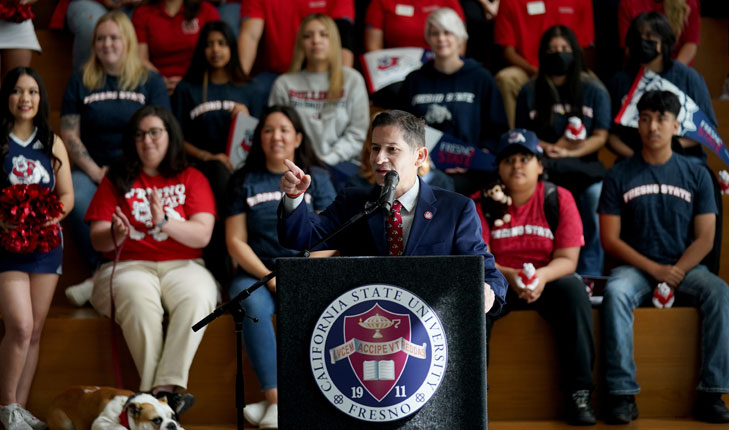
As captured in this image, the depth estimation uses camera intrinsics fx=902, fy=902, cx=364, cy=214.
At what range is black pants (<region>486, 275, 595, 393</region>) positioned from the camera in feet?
12.4

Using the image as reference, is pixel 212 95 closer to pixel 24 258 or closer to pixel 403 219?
pixel 24 258

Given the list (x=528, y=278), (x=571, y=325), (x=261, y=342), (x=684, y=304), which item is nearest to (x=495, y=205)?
(x=528, y=278)

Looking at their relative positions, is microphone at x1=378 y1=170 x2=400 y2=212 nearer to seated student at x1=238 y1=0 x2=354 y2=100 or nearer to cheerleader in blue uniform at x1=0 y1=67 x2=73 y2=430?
cheerleader in blue uniform at x1=0 y1=67 x2=73 y2=430

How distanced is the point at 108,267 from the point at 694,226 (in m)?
2.70

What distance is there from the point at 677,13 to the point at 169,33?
10.4 feet

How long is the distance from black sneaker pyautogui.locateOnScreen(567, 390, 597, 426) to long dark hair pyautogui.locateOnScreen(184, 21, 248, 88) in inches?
104

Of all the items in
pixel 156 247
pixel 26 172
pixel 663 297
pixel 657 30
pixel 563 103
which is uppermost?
pixel 657 30

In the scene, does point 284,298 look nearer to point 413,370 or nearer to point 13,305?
point 413,370

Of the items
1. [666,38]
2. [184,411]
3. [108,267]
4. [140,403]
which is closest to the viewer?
[140,403]

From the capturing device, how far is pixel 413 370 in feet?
6.72

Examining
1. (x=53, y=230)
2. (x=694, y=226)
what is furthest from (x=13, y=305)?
(x=694, y=226)

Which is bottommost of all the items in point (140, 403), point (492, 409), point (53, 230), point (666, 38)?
point (492, 409)

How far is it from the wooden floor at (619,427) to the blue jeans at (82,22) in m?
2.79

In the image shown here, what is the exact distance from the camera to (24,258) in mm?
3863
